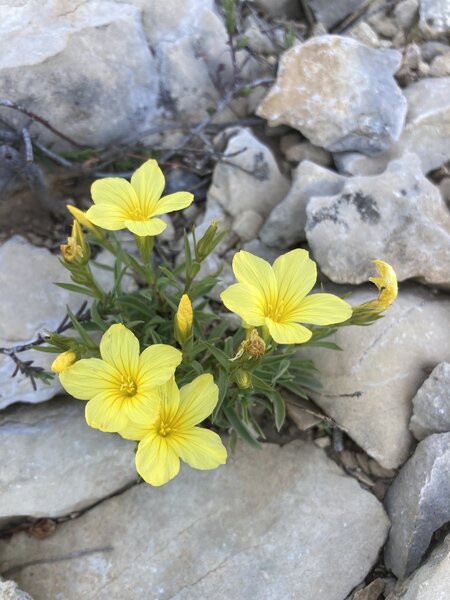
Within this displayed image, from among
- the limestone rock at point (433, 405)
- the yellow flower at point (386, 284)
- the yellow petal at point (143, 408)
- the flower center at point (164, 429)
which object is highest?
the yellow flower at point (386, 284)

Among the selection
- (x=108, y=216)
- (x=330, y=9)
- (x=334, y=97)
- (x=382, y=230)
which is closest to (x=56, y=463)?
(x=108, y=216)

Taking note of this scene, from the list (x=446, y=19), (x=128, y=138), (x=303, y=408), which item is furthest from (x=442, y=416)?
(x=446, y=19)

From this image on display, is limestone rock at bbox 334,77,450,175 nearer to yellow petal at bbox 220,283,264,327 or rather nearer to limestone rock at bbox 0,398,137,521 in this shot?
yellow petal at bbox 220,283,264,327

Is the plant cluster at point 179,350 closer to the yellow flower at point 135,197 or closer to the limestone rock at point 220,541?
the yellow flower at point 135,197

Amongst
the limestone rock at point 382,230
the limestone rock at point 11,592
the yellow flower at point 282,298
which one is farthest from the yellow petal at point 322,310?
the limestone rock at point 11,592

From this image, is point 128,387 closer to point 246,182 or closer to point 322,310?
point 322,310
